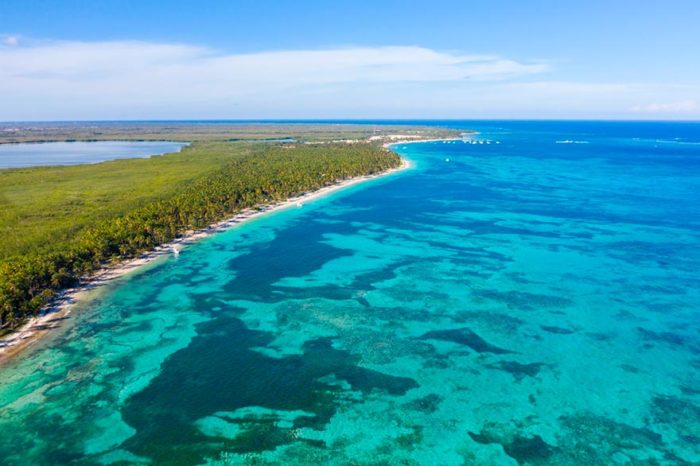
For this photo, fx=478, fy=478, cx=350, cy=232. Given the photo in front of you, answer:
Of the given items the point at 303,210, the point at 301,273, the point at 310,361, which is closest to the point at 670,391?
the point at 310,361

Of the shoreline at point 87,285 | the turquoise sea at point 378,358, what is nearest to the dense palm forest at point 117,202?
the shoreline at point 87,285

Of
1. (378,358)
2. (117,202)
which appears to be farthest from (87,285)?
(117,202)

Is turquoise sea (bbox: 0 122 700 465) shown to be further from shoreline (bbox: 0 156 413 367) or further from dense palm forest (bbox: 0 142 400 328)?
dense palm forest (bbox: 0 142 400 328)

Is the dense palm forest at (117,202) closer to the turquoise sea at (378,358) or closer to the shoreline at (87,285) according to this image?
the shoreline at (87,285)

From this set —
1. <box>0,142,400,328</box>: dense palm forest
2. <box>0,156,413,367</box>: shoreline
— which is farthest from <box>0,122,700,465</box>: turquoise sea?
<box>0,142,400,328</box>: dense palm forest

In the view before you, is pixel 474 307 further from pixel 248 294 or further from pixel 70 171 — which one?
pixel 70 171

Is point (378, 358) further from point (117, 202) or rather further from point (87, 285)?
point (117, 202)
